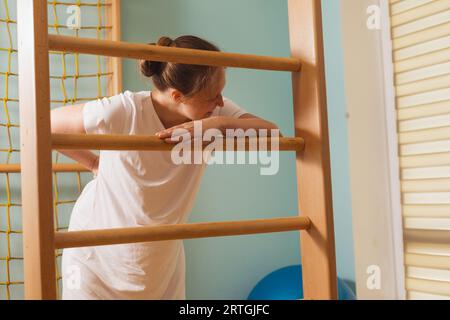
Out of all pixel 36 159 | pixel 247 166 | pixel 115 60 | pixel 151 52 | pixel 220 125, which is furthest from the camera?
pixel 247 166

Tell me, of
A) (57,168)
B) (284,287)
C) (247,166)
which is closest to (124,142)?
(57,168)

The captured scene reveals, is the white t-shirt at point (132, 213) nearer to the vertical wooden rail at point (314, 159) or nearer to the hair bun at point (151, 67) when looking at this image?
the hair bun at point (151, 67)

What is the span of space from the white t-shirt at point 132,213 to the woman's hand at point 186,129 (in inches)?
9.6

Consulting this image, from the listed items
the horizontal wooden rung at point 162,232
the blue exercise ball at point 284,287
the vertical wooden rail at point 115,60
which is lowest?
the blue exercise ball at point 284,287

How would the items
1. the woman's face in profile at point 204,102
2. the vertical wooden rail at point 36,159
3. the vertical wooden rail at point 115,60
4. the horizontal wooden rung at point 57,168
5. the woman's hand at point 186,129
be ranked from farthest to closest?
the vertical wooden rail at point 115,60
the horizontal wooden rung at point 57,168
the woman's face in profile at point 204,102
the woman's hand at point 186,129
the vertical wooden rail at point 36,159

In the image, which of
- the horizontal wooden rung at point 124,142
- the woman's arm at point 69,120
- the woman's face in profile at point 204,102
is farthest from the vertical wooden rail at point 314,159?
the woman's arm at point 69,120

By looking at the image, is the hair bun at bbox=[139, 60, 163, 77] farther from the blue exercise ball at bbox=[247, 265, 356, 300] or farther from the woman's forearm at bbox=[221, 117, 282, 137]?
the blue exercise ball at bbox=[247, 265, 356, 300]

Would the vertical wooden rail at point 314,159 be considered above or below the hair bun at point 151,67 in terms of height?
below

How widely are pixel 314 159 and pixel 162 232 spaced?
373 mm

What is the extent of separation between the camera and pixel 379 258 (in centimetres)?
206

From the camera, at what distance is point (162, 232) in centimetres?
100

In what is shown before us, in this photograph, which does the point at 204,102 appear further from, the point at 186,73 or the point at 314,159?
the point at 314,159

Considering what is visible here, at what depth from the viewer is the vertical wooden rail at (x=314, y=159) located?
115cm
